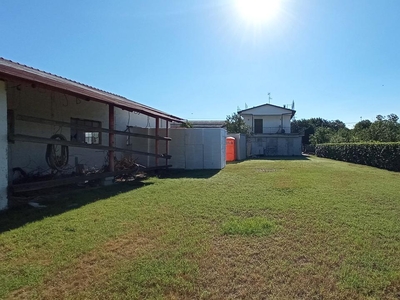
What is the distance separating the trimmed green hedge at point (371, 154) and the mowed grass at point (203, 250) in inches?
440

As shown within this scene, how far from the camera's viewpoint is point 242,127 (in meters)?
33.6

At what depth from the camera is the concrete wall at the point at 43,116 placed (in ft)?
27.9

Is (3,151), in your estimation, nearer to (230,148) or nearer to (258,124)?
(230,148)

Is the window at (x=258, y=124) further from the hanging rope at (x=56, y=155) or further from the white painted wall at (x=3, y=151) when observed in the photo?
the white painted wall at (x=3, y=151)

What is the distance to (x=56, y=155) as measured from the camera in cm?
898

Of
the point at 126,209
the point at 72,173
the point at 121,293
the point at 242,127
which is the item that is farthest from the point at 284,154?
the point at 121,293

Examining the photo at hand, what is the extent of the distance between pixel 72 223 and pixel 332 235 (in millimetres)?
4230

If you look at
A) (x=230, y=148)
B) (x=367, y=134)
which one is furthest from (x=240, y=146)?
(x=367, y=134)

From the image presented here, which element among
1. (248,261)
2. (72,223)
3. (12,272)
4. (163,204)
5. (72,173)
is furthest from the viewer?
(72,173)

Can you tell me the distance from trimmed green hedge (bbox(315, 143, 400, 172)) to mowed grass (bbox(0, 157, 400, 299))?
11.2 meters

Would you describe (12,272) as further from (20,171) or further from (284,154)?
(284,154)

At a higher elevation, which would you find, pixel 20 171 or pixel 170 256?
pixel 20 171

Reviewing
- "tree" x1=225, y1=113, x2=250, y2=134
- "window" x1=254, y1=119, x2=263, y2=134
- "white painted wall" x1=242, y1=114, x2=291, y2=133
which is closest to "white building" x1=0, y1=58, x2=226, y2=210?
"tree" x1=225, y1=113, x2=250, y2=134

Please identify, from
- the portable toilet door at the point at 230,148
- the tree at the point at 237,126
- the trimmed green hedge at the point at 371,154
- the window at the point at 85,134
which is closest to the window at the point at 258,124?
the tree at the point at 237,126
